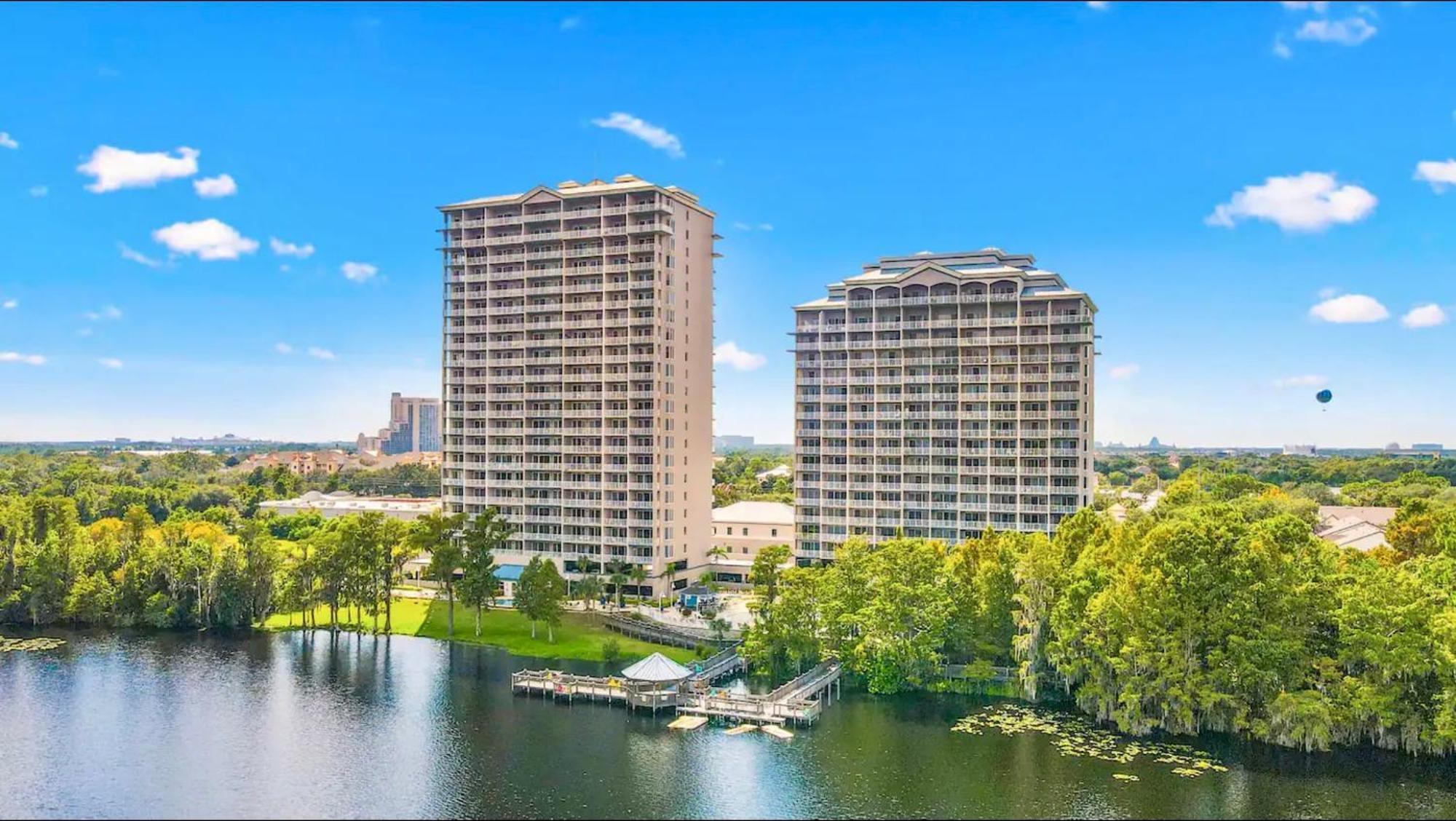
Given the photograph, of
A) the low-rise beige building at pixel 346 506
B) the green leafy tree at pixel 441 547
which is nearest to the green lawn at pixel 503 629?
the green leafy tree at pixel 441 547

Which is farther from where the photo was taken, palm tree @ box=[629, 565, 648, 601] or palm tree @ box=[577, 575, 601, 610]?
palm tree @ box=[629, 565, 648, 601]

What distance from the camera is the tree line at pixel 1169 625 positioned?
188 feet

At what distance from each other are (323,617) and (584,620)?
78.4 ft

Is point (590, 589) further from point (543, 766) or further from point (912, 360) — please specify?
point (543, 766)

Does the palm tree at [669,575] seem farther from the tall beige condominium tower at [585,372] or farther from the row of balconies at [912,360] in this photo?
the row of balconies at [912,360]

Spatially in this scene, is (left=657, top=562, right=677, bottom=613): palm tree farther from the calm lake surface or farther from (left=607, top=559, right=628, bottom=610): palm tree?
the calm lake surface

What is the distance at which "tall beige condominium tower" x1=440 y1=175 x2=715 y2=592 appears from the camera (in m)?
106

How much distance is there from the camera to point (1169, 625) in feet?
202

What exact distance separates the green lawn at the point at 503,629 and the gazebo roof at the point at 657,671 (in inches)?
438

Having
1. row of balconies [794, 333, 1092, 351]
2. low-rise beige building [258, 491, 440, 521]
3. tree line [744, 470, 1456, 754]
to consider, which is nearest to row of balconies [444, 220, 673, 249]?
row of balconies [794, 333, 1092, 351]

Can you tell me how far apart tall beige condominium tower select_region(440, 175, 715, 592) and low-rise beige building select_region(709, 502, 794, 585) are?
295 centimetres

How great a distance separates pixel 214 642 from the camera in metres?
87.3

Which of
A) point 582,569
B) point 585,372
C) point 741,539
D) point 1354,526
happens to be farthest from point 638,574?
point 1354,526

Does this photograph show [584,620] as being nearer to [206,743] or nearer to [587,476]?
[587,476]
